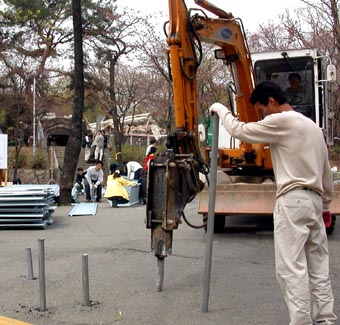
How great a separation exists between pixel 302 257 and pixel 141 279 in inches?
115

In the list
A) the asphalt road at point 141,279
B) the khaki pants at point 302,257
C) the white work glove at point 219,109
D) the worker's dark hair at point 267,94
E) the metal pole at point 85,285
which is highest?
the worker's dark hair at point 267,94

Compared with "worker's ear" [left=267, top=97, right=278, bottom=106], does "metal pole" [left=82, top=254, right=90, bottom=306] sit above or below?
below

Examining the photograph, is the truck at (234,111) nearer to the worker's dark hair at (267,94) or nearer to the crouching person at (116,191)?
the worker's dark hair at (267,94)

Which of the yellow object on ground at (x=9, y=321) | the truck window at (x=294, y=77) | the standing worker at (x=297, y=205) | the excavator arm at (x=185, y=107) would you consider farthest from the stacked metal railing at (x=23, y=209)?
the standing worker at (x=297, y=205)

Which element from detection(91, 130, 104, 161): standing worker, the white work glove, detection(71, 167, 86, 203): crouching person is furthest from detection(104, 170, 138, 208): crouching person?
detection(91, 130, 104, 161): standing worker

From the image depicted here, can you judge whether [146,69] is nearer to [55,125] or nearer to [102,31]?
[102,31]

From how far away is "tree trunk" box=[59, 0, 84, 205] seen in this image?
55.7 feet

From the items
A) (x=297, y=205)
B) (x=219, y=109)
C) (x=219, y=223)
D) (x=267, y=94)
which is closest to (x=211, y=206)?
(x=219, y=109)

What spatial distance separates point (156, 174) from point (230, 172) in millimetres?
4937

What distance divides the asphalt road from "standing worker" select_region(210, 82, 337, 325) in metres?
0.87

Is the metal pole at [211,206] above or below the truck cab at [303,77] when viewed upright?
below

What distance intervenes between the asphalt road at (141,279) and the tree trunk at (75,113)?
589 centimetres

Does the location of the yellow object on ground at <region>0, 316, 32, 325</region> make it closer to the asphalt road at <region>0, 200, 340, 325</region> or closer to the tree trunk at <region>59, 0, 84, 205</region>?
the asphalt road at <region>0, 200, 340, 325</region>

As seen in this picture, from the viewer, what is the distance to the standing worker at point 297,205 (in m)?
4.33
